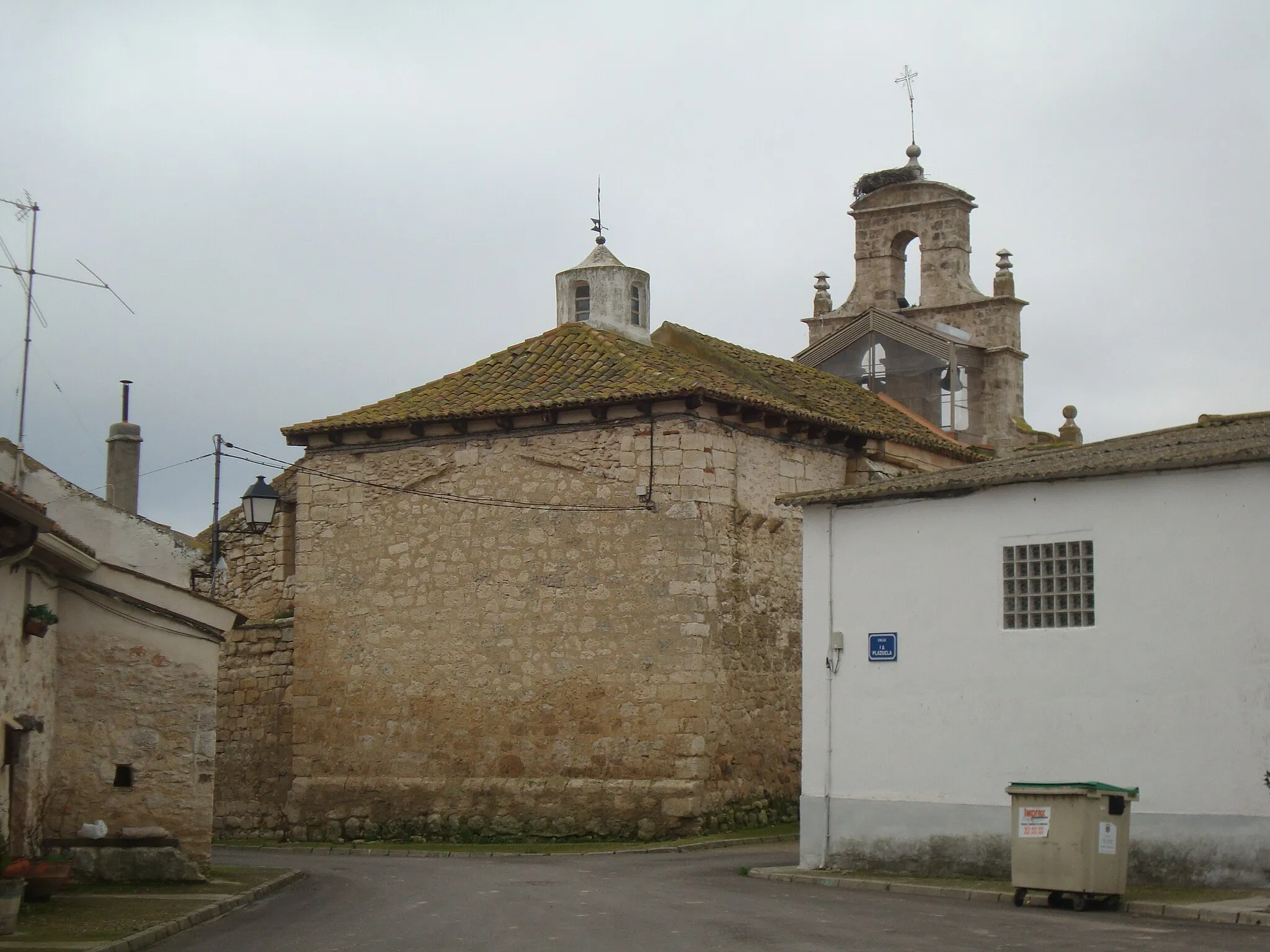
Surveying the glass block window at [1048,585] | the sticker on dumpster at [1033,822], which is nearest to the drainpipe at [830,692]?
the glass block window at [1048,585]

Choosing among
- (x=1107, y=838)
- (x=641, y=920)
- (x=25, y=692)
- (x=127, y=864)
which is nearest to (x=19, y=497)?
(x=25, y=692)

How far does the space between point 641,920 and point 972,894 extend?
11.9ft

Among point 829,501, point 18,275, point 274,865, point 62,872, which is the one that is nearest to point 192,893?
point 62,872

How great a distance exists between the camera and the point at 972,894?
1510 centimetres

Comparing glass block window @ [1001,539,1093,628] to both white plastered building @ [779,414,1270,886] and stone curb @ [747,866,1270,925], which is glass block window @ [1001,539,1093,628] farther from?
stone curb @ [747,866,1270,925]

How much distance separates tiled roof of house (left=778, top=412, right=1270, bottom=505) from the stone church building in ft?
13.6

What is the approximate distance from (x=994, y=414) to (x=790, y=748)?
58.9 ft

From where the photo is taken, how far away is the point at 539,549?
23016mm

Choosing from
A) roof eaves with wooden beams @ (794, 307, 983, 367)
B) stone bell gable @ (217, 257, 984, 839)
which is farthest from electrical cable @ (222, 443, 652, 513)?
roof eaves with wooden beams @ (794, 307, 983, 367)

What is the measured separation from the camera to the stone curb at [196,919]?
1186 centimetres

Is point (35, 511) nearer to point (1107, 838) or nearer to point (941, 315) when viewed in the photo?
point (1107, 838)

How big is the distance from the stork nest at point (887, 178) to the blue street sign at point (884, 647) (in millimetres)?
24666

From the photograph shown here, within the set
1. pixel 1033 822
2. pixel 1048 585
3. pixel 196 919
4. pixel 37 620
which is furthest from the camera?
pixel 1048 585

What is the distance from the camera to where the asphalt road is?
38.3 feet
